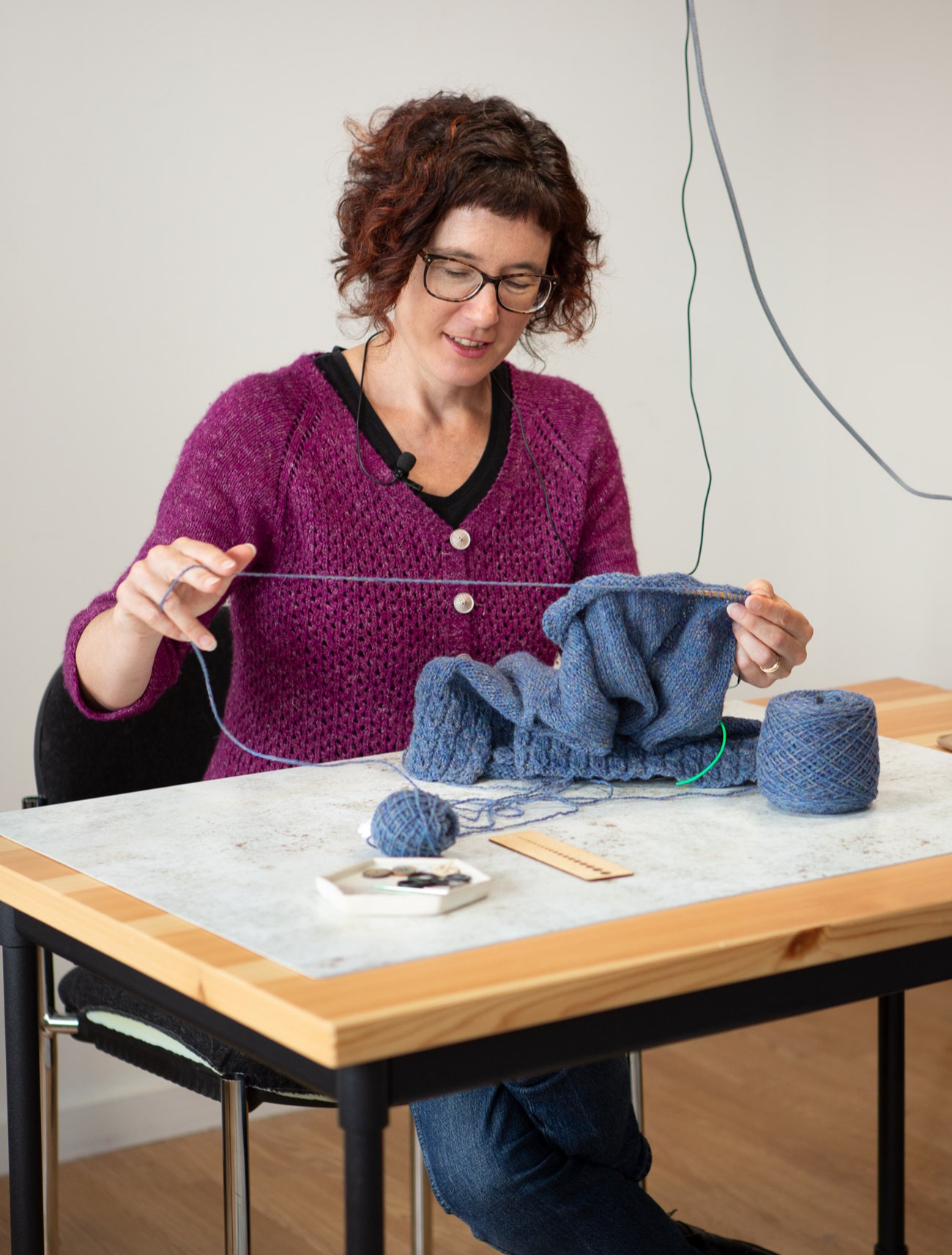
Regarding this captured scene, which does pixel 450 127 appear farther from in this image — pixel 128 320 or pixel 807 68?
pixel 807 68

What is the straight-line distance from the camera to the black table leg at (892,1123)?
1.72 metres

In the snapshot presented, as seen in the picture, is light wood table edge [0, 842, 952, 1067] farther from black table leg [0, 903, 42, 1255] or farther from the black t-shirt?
the black t-shirt

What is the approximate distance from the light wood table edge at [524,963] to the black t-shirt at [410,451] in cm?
72

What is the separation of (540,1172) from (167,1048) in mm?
397

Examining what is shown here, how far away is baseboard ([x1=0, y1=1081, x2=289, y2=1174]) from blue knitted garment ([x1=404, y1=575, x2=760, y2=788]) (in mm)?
1162

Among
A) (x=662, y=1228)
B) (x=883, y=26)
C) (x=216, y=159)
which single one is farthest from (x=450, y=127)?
(x=883, y=26)

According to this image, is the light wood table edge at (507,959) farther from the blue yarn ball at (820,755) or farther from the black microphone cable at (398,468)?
the black microphone cable at (398,468)

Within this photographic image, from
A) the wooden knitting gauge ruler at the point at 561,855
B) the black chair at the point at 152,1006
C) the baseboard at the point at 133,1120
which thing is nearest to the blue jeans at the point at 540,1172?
the black chair at the point at 152,1006

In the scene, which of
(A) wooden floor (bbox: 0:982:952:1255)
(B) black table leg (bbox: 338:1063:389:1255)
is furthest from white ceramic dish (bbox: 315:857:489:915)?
(A) wooden floor (bbox: 0:982:952:1255)

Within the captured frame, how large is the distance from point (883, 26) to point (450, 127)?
1.58 m

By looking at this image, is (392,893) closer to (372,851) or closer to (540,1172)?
(372,851)

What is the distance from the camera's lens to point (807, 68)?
9.01 feet

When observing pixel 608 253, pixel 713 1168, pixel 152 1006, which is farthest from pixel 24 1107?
pixel 608 253

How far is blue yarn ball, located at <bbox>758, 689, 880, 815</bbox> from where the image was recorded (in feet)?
3.68
